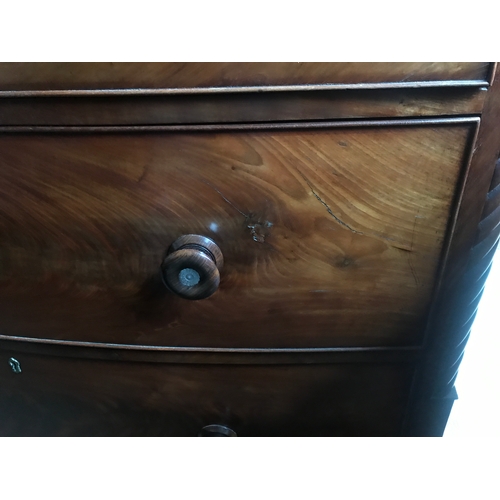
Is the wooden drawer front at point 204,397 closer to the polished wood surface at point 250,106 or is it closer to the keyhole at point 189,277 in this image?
the keyhole at point 189,277

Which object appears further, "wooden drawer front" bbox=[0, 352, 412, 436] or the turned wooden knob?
"wooden drawer front" bbox=[0, 352, 412, 436]

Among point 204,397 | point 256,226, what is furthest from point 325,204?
point 204,397

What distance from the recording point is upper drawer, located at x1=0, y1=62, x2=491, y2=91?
293 millimetres

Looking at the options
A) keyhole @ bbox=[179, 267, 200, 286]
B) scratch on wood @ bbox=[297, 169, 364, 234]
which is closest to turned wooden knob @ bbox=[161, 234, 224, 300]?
keyhole @ bbox=[179, 267, 200, 286]

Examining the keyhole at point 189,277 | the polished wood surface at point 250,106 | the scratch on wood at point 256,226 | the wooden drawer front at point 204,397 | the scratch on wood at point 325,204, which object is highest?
the polished wood surface at point 250,106

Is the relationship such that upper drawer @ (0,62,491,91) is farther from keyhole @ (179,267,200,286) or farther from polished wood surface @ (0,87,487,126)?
keyhole @ (179,267,200,286)

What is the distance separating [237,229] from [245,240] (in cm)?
1

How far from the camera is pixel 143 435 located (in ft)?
1.61

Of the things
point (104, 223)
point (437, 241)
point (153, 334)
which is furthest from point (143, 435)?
point (437, 241)

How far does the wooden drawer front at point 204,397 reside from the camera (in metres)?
0.44

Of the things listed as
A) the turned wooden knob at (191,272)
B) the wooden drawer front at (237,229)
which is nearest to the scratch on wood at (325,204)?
the wooden drawer front at (237,229)

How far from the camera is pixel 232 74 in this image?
296 millimetres

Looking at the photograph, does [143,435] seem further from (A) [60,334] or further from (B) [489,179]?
(B) [489,179]

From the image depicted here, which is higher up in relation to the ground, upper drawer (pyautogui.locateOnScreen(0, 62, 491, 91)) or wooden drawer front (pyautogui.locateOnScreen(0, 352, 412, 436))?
upper drawer (pyautogui.locateOnScreen(0, 62, 491, 91))
